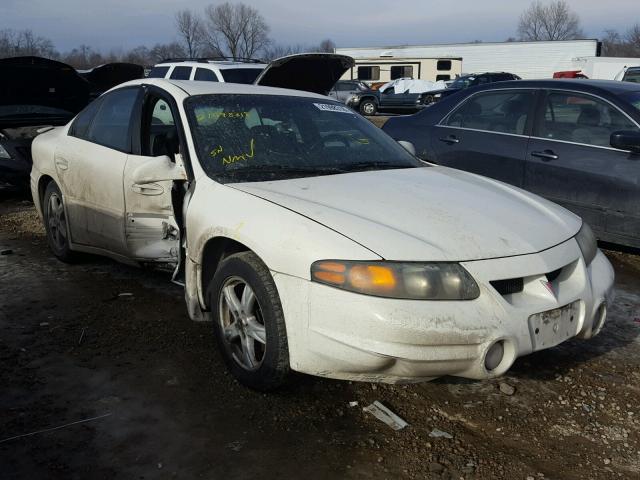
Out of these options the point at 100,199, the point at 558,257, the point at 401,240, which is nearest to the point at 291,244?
the point at 401,240

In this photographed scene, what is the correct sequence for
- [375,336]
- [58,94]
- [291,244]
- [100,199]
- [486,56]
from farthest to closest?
[486,56] < [58,94] < [100,199] < [291,244] < [375,336]

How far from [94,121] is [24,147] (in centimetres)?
318

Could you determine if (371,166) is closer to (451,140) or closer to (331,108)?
(331,108)

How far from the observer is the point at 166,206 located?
13.2 feet

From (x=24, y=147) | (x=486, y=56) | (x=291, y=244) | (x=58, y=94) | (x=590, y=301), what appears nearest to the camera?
(x=291, y=244)

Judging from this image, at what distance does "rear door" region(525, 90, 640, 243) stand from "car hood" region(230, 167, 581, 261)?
73.0 inches

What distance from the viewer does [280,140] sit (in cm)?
378

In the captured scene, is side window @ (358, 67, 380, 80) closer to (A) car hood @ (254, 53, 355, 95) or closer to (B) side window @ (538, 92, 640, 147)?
(A) car hood @ (254, 53, 355, 95)

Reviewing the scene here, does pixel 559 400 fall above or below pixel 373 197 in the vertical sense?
below

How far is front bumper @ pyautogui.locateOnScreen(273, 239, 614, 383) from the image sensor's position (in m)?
2.55

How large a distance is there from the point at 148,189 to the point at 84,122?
4.23ft

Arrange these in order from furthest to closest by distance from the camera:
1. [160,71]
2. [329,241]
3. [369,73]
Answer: [369,73]
[160,71]
[329,241]

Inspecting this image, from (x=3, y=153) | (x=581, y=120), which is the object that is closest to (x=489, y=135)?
(x=581, y=120)

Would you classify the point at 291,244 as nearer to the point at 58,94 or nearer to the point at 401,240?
the point at 401,240
